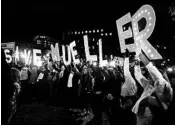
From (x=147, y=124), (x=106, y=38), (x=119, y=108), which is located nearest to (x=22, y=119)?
(x=119, y=108)

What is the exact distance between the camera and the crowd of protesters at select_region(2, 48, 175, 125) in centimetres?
390

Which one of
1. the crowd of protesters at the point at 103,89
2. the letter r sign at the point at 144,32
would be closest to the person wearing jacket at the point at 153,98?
the crowd of protesters at the point at 103,89

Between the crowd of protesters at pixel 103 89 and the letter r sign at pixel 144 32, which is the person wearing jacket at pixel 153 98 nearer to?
the crowd of protesters at pixel 103 89

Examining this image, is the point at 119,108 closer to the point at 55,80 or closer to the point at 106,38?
the point at 55,80

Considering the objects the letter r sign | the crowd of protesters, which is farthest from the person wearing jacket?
the letter r sign

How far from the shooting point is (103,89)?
684cm

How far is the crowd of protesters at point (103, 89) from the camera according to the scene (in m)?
3.90

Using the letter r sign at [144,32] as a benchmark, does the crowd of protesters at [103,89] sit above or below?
below

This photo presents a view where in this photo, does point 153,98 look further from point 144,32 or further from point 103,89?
point 103,89

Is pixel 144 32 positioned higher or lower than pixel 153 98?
higher

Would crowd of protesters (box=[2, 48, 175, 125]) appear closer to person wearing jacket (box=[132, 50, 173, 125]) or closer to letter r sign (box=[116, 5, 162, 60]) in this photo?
person wearing jacket (box=[132, 50, 173, 125])

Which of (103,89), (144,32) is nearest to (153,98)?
(144,32)

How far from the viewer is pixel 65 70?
354 inches

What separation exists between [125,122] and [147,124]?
1748mm
